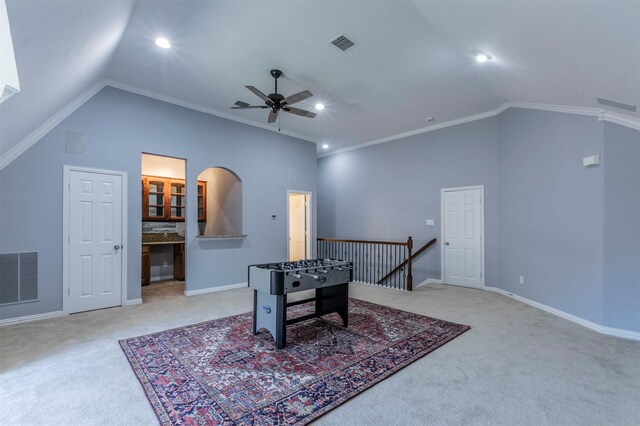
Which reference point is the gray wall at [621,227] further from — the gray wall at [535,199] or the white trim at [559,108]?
the white trim at [559,108]

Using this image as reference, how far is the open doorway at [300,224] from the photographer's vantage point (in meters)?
7.48

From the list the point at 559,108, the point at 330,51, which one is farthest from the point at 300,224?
the point at 559,108

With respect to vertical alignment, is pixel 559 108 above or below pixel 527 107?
below

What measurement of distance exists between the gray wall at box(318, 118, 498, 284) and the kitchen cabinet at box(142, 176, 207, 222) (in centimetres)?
336

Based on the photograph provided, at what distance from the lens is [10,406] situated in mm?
2148

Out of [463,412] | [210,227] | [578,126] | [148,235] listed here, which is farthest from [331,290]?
[148,235]

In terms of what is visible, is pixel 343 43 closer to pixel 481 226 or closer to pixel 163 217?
pixel 481 226

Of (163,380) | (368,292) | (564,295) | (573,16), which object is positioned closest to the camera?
(573,16)

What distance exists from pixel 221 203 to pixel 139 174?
2.14 metres

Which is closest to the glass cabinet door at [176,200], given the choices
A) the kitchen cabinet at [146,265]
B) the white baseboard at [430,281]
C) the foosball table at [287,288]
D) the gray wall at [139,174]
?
the kitchen cabinet at [146,265]

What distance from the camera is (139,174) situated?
4898mm

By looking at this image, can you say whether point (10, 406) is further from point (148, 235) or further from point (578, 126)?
point (578, 126)

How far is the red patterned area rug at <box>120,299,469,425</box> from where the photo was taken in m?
2.13

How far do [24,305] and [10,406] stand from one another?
2479 mm
